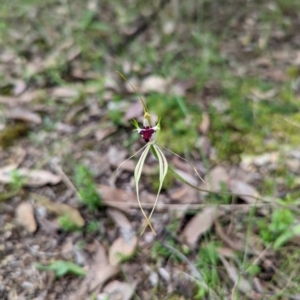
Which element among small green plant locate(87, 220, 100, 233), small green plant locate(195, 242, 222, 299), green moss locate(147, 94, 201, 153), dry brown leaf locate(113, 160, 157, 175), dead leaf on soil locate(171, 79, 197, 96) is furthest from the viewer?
dead leaf on soil locate(171, 79, 197, 96)

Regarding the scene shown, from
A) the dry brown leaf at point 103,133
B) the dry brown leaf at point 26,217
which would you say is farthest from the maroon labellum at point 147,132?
the dry brown leaf at point 103,133

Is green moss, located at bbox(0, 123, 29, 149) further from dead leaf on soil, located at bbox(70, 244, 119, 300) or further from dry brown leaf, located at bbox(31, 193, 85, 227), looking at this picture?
dead leaf on soil, located at bbox(70, 244, 119, 300)

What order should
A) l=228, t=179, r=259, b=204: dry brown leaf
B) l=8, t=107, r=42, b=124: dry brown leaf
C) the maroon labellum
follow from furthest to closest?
l=8, t=107, r=42, b=124: dry brown leaf, l=228, t=179, r=259, b=204: dry brown leaf, the maroon labellum

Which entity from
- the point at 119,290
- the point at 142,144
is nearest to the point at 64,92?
the point at 142,144

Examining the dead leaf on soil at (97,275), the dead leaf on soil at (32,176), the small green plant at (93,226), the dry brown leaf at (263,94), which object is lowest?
the dead leaf on soil at (97,275)

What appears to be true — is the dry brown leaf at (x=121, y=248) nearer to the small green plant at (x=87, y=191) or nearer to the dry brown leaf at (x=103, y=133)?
the small green plant at (x=87, y=191)

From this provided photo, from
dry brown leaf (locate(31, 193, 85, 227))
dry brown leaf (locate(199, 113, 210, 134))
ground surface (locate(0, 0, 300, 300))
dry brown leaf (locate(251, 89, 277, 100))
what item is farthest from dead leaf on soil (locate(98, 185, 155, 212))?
dry brown leaf (locate(251, 89, 277, 100))
